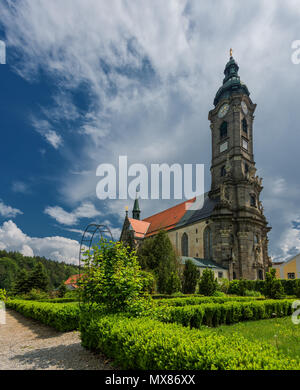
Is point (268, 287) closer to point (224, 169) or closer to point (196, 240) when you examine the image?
point (196, 240)

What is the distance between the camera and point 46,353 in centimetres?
652

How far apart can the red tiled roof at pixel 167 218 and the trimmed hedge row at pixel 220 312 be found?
108 feet

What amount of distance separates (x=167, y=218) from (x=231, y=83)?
29.1 metres

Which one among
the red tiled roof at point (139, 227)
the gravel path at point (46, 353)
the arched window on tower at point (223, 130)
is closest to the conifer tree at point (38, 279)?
the red tiled roof at point (139, 227)

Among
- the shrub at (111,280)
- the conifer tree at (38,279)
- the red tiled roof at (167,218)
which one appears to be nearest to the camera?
the shrub at (111,280)

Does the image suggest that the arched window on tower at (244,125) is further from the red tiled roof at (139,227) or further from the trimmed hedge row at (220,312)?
the trimmed hedge row at (220,312)

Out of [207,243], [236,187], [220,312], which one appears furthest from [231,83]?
[220,312]

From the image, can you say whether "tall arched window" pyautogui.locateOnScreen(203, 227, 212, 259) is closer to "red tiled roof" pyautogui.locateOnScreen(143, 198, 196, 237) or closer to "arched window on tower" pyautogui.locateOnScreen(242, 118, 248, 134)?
"red tiled roof" pyautogui.locateOnScreen(143, 198, 196, 237)

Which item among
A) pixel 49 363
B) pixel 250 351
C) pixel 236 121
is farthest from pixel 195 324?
pixel 236 121

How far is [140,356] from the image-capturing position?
422 centimetres

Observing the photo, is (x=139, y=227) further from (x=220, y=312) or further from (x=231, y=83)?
(x=220, y=312)

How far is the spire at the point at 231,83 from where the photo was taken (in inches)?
1736

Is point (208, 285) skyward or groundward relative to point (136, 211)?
groundward
